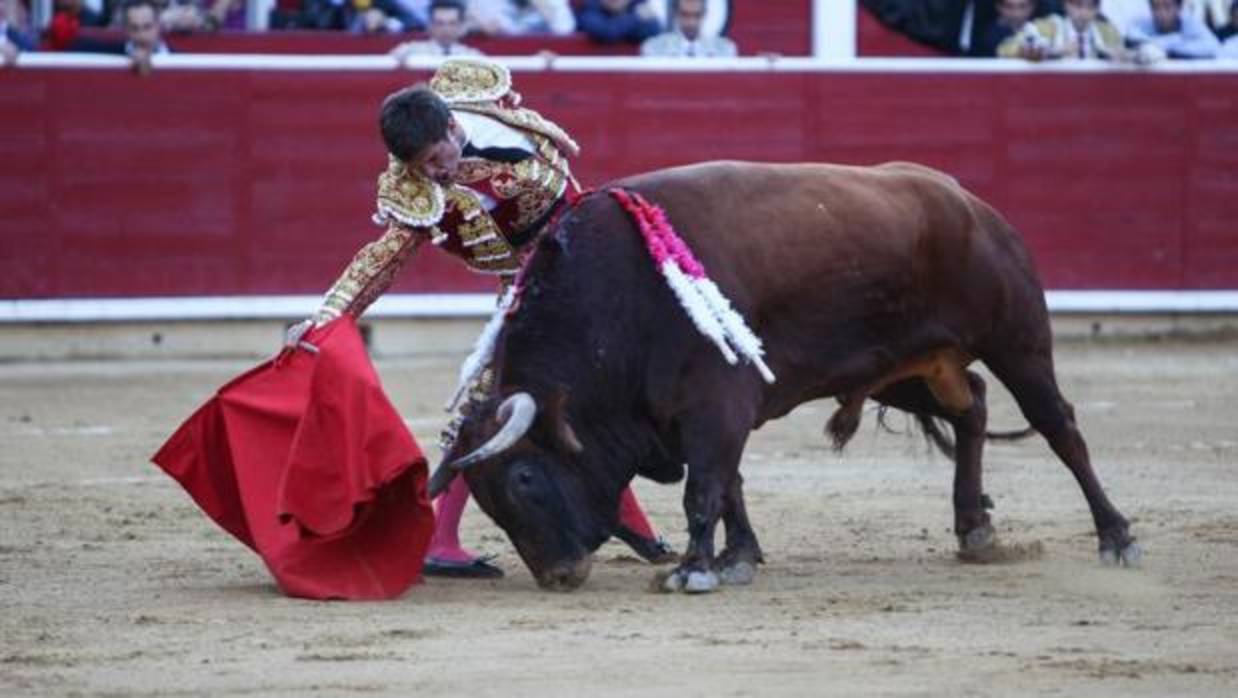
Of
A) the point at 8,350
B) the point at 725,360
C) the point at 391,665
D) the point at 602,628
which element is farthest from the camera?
the point at 8,350

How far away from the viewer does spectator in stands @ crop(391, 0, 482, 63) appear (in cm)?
1138

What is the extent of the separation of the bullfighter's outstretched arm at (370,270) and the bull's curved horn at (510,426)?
0.45 metres

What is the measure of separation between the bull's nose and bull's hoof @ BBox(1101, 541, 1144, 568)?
1.20m

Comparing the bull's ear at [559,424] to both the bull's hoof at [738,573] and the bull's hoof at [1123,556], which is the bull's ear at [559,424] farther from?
the bull's hoof at [1123,556]

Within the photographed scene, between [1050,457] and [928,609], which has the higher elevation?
[928,609]

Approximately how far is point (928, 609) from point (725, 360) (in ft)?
2.19

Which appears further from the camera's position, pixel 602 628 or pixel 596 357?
pixel 596 357

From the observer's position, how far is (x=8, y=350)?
11.2 metres

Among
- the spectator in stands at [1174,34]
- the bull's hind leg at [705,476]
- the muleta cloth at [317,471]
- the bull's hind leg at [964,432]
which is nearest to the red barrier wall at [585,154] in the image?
the spectator in stands at [1174,34]

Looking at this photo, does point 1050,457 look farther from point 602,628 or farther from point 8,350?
point 8,350

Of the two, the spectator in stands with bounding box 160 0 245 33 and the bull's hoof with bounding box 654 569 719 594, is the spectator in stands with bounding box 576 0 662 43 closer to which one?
the spectator in stands with bounding box 160 0 245 33

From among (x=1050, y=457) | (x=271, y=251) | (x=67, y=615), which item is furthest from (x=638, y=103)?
(x=67, y=615)

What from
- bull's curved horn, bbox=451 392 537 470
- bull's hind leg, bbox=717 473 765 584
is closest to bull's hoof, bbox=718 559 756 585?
bull's hind leg, bbox=717 473 765 584

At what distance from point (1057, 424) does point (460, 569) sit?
1.39 m
